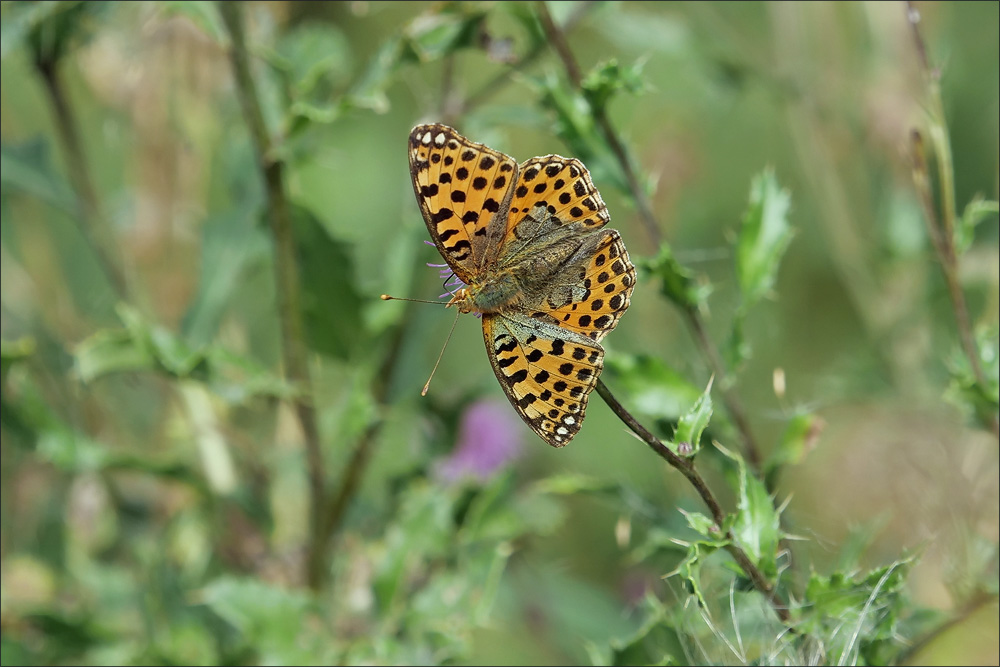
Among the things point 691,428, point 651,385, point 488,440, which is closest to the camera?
point 691,428

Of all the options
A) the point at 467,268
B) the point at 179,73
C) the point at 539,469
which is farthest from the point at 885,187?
the point at 179,73

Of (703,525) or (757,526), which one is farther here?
(757,526)

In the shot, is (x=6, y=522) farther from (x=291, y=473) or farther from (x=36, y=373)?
(x=291, y=473)

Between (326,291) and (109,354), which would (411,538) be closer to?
(326,291)

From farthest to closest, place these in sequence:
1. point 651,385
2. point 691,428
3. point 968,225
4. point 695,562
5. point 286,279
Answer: point 286,279 → point 651,385 → point 968,225 → point 695,562 → point 691,428

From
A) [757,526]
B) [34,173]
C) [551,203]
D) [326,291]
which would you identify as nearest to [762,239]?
[551,203]

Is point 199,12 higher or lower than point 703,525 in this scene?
higher

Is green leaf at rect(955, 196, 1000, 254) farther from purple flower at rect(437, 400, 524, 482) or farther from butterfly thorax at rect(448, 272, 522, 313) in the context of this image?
purple flower at rect(437, 400, 524, 482)
